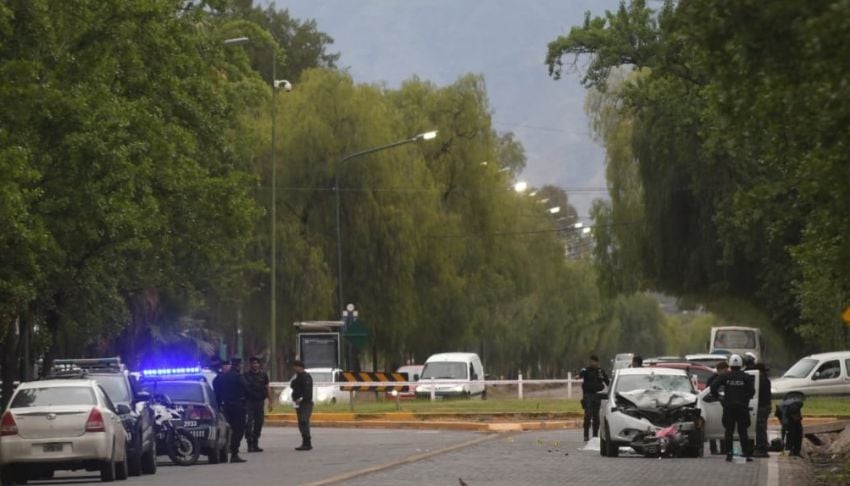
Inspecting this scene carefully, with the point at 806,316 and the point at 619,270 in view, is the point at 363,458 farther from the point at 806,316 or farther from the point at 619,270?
the point at 619,270

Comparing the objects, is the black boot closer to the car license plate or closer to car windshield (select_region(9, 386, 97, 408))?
car windshield (select_region(9, 386, 97, 408))

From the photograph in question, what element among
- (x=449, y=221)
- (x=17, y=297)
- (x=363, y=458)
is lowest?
(x=363, y=458)

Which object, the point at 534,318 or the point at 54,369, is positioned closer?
the point at 54,369

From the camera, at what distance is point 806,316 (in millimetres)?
55875

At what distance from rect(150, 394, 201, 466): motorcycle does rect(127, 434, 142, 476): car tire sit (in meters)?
3.34

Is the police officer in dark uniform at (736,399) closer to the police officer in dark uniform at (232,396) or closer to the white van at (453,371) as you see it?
the police officer in dark uniform at (232,396)

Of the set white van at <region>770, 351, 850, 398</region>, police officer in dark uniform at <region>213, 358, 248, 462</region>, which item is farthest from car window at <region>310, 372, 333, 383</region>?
police officer in dark uniform at <region>213, 358, 248, 462</region>

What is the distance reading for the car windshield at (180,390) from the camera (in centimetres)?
3350

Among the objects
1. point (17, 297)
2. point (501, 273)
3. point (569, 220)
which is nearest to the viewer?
point (17, 297)

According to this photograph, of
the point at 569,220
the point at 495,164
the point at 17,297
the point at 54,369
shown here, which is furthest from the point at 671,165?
the point at 569,220

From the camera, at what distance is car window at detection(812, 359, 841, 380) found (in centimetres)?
5583

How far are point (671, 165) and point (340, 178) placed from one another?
12827 millimetres

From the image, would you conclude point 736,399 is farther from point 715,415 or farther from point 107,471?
point 107,471

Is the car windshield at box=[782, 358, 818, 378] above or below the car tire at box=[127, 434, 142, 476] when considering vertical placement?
above
